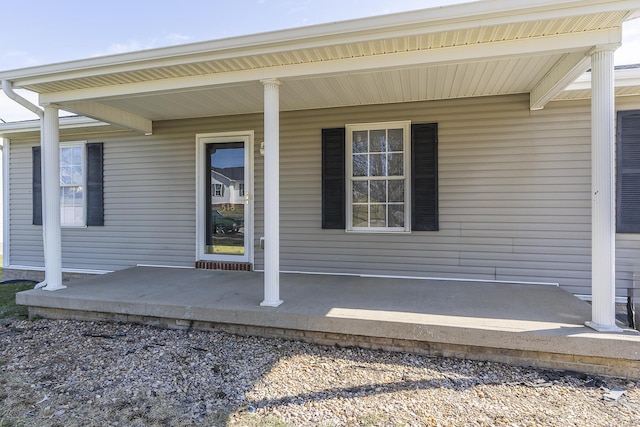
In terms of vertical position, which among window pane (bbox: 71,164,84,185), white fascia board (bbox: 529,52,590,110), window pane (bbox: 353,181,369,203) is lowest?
window pane (bbox: 353,181,369,203)

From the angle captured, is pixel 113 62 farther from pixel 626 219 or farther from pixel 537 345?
pixel 626 219

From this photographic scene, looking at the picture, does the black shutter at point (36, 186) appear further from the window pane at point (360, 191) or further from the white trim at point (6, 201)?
the window pane at point (360, 191)

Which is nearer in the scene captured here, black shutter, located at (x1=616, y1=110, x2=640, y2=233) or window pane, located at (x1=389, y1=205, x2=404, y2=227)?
black shutter, located at (x1=616, y1=110, x2=640, y2=233)

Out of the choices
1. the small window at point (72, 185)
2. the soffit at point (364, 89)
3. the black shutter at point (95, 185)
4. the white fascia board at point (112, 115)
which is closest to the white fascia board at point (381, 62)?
the soffit at point (364, 89)

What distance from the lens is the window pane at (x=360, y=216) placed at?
15.4ft

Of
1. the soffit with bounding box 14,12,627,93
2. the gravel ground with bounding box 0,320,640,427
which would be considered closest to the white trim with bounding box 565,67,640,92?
the soffit with bounding box 14,12,627,93

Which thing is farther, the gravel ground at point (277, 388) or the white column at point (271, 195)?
the white column at point (271, 195)

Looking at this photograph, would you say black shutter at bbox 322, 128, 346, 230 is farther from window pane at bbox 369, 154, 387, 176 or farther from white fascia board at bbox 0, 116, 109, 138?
white fascia board at bbox 0, 116, 109, 138

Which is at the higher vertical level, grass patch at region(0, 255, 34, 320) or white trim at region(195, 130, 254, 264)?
white trim at region(195, 130, 254, 264)

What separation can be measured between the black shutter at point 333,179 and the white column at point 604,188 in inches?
105


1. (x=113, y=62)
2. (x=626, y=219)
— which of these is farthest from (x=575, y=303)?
(x=113, y=62)

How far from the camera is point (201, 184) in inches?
206

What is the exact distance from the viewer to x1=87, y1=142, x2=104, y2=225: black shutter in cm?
566

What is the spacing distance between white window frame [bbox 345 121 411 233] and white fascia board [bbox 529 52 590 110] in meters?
1.41
